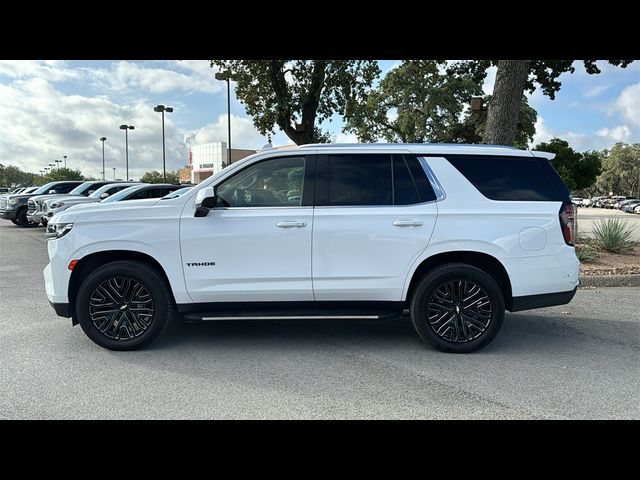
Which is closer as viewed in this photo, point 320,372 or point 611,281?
point 320,372

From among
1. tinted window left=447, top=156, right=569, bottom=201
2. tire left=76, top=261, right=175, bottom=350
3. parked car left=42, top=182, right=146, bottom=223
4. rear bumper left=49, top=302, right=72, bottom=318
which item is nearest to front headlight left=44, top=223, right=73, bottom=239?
tire left=76, top=261, right=175, bottom=350

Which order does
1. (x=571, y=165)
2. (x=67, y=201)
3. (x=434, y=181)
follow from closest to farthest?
(x=434, y=181), (x=67, y=201), (x=571, y=165)

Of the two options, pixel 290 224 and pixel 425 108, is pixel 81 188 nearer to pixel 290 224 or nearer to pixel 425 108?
pixel 290 224

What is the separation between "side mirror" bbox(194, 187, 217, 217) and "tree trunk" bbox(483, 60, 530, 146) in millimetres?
7603

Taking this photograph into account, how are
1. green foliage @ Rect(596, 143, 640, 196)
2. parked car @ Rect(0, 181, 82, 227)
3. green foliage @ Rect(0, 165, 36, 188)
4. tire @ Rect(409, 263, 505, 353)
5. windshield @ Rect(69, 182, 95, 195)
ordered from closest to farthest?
tire @ Rect(409, 263, 505, 353) → windshield @ Rect(69, 182, 95, 195) → parked car @ Rect(0, 181, 82, 227) → green foliage @ Rect(596, 143, 640, 196) → green foliage @ Rect(0, 165, 36, 188)

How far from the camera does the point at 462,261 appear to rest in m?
4.91

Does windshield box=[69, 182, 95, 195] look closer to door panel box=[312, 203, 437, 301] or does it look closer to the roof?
the roof

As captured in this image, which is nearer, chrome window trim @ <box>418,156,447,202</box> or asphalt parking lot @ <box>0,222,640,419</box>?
asphalt parking lot @ <box>0,222,640,419</box>

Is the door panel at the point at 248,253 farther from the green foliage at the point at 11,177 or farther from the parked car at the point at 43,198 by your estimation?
the green foliage at the point at 11,177

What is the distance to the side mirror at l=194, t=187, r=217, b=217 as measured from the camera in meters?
4.64

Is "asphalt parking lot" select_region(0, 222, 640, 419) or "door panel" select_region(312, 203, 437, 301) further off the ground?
"door panel" select_region(312, 203, 437, 301)

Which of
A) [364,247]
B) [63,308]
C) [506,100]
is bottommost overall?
[63,308]

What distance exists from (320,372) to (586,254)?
7.21 m

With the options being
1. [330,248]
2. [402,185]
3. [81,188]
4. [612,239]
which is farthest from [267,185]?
[81,188]
